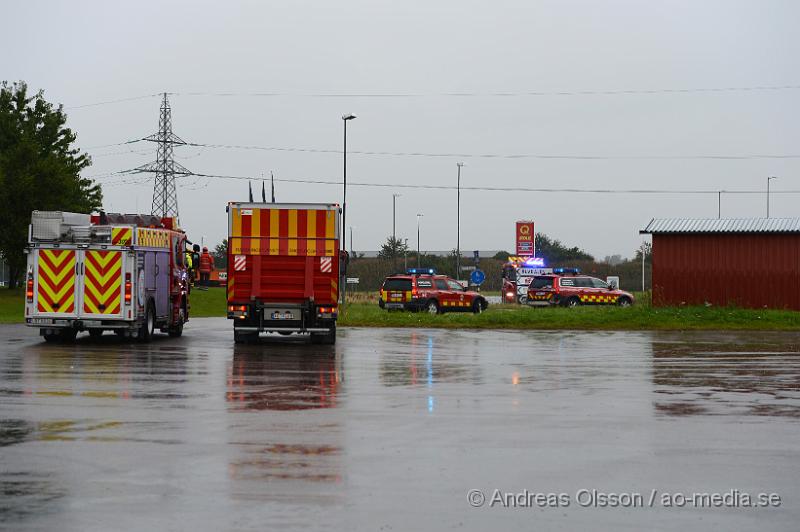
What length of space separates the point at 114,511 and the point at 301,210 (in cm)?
1887

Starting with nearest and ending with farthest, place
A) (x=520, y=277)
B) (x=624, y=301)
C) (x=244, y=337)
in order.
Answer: (x=244, y=337) < (x=624, y=301) < (x=520, y=277)

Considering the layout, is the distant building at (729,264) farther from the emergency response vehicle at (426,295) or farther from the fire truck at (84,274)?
the fire truck at (84,274)

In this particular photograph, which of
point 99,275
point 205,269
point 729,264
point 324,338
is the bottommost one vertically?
point 324,338

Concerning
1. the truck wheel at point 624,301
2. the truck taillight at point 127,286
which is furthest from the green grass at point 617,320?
the truck wheel at point 624,301

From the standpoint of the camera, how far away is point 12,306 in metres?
48.3

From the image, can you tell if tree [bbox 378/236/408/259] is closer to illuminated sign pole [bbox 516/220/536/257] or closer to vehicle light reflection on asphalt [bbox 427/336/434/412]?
illuminated sign pole [bbox 516/220/536/257]

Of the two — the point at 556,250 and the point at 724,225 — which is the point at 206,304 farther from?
the point at 556,250

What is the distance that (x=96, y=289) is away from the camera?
26.3 metres

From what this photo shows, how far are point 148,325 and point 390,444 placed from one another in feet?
58.4

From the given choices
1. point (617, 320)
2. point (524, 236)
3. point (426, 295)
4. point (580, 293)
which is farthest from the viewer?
point (524, 236)

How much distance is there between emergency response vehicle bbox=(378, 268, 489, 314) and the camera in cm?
4616

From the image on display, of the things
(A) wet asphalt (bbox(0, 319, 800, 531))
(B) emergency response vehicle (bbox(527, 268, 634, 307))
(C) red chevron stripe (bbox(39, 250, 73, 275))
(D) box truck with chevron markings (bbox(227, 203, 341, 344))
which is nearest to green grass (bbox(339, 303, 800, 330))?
(D) box truck with chevron markings (bbox(227, 203, 341, 344))

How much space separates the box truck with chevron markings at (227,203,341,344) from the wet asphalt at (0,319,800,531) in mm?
5030

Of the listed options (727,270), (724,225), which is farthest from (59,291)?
(724,225)
